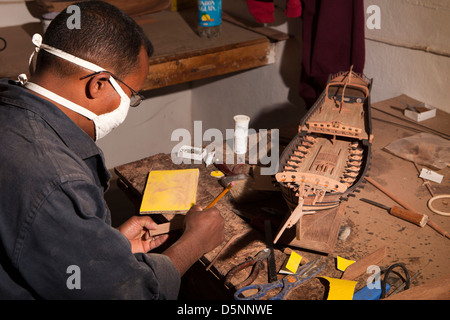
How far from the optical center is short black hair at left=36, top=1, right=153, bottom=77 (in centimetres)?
119

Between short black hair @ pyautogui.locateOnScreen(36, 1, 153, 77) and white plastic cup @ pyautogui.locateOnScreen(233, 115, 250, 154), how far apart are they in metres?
0.81

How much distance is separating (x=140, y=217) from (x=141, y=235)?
0.07 meters

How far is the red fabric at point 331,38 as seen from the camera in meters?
2.38

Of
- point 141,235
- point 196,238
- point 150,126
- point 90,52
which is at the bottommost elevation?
point 150,126

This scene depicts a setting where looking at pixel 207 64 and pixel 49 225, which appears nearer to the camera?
pixel 49 225

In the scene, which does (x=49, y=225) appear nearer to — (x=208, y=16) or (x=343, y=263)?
(x=343, y=263)

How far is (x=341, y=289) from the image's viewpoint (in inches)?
50.2

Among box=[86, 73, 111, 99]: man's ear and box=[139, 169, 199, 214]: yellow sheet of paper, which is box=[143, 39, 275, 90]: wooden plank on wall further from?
box=[86, 73, 111, 99]: man's ear

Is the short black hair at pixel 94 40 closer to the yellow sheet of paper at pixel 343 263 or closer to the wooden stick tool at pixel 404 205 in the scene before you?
the yellow sheet of paper at pixel 343 263

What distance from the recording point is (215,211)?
1505 mm

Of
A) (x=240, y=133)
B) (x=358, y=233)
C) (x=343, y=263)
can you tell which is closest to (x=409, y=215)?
(x=358, y=233)

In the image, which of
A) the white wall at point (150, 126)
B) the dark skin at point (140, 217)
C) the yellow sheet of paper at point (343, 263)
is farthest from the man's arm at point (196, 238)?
the white wall at point (150, 126)
